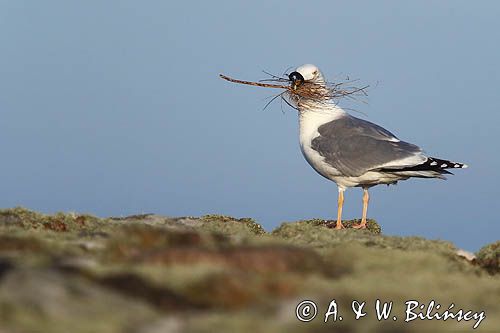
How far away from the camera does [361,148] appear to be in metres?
17.4

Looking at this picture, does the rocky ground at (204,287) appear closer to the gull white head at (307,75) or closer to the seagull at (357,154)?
the seagull at (357,154)

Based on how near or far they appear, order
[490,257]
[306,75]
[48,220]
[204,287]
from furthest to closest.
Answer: [306,75] → [48,220] → [490,257] → [204,287]

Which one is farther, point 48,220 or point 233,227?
point 233,227

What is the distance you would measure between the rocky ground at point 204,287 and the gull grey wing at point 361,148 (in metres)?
7.46

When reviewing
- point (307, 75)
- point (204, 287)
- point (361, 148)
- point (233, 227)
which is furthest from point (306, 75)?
point (204, 287)

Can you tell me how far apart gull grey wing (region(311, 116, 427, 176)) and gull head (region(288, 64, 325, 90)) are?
5.41 feet

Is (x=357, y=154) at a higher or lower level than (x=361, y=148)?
lower

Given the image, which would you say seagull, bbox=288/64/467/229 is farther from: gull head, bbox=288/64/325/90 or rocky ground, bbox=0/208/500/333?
rocky ground, bbox=0/208/500/333

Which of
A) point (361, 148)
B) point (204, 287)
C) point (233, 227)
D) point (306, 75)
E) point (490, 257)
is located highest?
point (306, 75)

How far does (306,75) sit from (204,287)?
13517 millimetres

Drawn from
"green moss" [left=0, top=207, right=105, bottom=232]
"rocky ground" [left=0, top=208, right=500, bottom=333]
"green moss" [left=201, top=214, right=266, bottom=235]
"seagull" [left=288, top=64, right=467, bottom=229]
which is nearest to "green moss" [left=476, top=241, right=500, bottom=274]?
"rocky ground" [left=0, top=208, right=500, bottom=333]

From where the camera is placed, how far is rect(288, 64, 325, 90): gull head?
1932cm

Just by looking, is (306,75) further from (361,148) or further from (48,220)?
(48,220)

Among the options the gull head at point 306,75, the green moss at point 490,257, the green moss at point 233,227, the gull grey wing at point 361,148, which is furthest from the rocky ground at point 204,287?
the gull head at point 306,75
